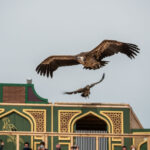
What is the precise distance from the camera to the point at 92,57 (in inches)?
2303

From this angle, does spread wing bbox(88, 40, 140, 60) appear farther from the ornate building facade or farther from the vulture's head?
the ornate building facade

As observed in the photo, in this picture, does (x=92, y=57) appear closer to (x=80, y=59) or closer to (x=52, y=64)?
(x=80, y=59)

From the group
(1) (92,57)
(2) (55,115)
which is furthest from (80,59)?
(2) (55,115)

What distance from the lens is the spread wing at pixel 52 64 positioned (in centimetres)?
6009

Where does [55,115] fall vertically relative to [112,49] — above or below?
below

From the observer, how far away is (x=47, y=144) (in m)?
56.8

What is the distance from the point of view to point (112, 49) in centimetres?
5897

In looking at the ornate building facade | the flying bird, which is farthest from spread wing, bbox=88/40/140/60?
the ornate building facade

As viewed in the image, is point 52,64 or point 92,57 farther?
point 52,64

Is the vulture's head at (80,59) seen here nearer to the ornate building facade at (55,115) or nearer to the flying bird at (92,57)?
the flying bird at (92,57)

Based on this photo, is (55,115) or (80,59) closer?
(55,115)

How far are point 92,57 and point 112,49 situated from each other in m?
1.25

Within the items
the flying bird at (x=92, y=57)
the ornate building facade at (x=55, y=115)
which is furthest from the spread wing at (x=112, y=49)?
the ornate building facade at (x=55, y=115)

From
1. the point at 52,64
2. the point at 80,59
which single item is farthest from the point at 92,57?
the point at 52,64
